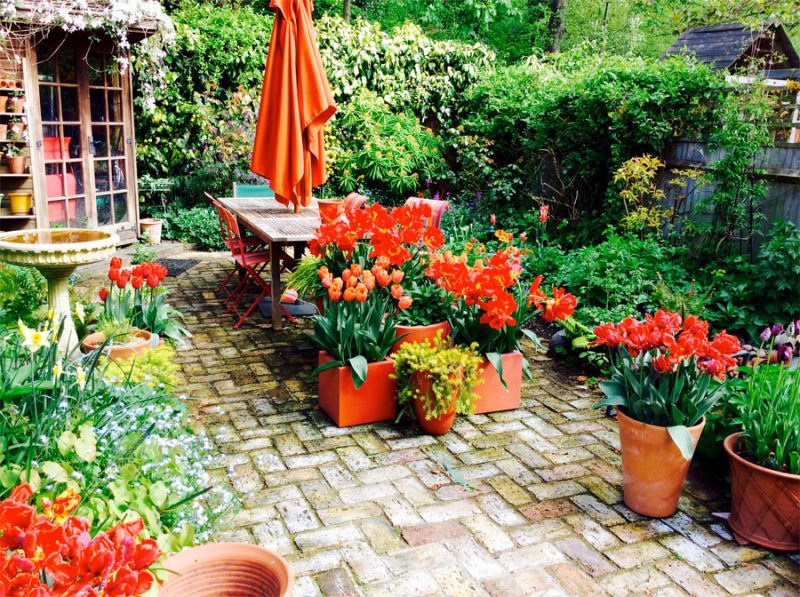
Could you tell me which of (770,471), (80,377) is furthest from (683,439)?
(80,377)

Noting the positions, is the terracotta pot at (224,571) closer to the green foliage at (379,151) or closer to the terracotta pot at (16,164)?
the terracotta pot at (16,164)

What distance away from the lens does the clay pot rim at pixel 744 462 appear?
2.76m

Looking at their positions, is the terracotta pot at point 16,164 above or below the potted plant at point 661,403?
above

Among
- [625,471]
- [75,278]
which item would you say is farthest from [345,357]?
[75,278]

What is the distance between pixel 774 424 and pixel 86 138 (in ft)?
24.8

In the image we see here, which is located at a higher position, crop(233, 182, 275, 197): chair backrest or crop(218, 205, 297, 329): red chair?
crop(233, 182, 275, 197): chair backrest

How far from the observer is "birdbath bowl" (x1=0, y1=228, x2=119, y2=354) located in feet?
11.8

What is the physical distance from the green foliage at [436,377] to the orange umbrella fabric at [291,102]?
2229 millimetres

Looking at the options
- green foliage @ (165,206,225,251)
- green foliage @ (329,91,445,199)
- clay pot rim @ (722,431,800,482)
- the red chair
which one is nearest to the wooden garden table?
the red chair

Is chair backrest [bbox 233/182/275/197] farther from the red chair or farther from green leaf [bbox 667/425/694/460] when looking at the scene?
green leaf [bbox 667/425/694/460]

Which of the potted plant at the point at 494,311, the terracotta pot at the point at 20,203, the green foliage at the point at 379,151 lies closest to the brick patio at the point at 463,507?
the potted plant at the point at 494,311

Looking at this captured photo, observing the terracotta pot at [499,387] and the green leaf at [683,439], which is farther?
the terracotta pot at [499,387]

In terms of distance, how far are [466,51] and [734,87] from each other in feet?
18.6

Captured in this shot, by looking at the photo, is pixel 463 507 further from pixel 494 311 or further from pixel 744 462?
pixel 744 462
